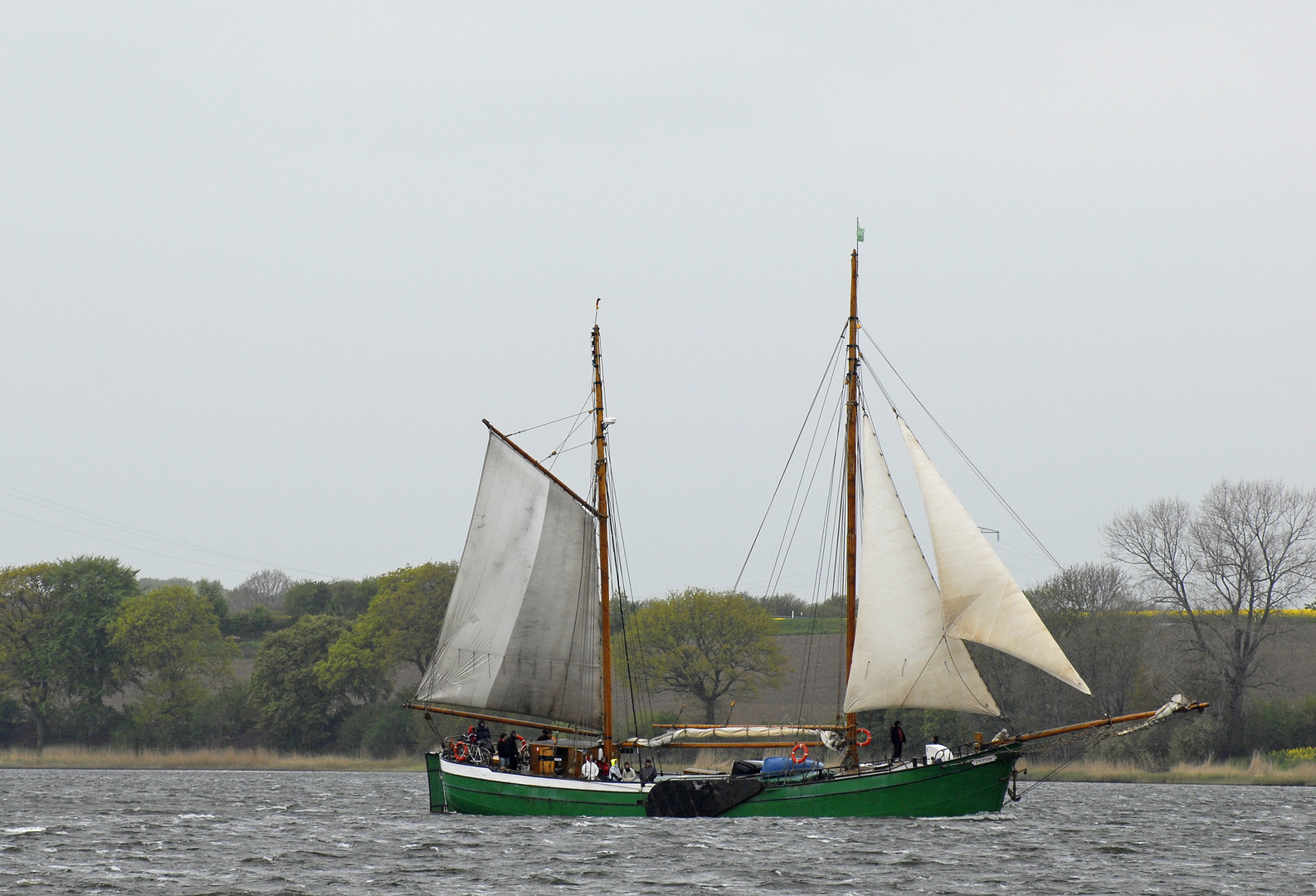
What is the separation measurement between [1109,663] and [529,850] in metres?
50.8

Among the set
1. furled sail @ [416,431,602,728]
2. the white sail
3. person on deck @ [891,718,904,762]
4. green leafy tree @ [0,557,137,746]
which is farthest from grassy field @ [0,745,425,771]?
the white sail

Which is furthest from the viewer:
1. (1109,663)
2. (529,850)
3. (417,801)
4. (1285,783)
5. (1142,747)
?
(1109,663)

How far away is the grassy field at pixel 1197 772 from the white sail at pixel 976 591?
95.8ft

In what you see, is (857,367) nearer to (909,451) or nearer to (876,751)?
(909,451)

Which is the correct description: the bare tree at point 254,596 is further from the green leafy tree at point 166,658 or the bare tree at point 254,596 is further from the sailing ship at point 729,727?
the sailing ship at point 729,727

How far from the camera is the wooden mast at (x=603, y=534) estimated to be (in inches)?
1932

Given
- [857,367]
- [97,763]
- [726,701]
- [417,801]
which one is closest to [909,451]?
[857,367]

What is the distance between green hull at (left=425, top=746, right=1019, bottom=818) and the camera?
43.4 m

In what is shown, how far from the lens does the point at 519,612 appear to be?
1911 inches

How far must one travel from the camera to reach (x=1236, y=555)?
8050 cm

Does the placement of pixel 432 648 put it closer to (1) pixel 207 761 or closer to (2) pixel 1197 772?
Result: (1) pixel 207 761

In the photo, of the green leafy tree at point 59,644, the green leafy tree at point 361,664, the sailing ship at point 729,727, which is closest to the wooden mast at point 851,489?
the sailing ship at point 729,727

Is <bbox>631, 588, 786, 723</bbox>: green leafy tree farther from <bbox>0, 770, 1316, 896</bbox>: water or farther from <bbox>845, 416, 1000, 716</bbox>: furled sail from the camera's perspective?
<bbox>845, 416, 1000, 716</bbox>: furled sail

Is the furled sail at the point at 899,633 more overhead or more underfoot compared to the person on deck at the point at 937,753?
more overhead
